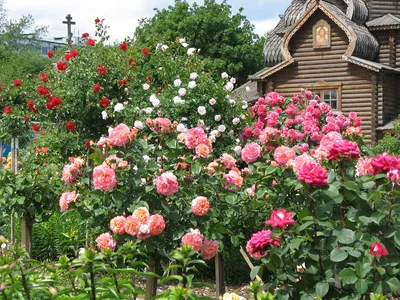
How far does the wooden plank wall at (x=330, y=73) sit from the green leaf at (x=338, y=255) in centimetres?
2269

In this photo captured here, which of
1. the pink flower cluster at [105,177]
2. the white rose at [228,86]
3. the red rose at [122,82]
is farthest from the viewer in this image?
the red rose at [122,82]

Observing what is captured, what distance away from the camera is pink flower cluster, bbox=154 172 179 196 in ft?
15.6

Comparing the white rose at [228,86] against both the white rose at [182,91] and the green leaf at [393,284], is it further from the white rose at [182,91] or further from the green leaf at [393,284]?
the green leaf at [393,284]

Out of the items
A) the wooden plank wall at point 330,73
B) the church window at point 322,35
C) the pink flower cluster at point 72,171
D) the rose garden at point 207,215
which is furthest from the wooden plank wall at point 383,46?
the pink flower cluster at point 72,171

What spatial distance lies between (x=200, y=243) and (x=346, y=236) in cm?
97

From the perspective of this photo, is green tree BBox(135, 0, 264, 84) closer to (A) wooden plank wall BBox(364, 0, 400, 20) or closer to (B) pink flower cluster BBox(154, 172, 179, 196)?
(A) wooden plank wall BBox(364, 0, 400, 20)

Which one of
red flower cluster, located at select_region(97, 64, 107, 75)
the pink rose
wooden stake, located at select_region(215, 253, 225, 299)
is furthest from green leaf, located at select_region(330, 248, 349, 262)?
red flower cluster, located at select_region(97, 64, 107, 75)

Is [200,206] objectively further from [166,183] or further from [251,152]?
[251,152]

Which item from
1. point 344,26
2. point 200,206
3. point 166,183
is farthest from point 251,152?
point 344,26

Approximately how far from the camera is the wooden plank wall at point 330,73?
26609mm

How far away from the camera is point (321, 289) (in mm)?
4023

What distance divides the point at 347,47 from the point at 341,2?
3.09 metres

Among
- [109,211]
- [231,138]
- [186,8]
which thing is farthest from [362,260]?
[186,8]

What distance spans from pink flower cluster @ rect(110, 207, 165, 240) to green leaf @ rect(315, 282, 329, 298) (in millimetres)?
1030
